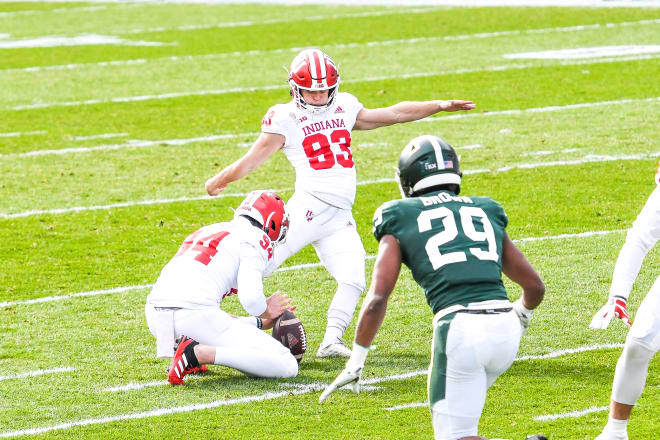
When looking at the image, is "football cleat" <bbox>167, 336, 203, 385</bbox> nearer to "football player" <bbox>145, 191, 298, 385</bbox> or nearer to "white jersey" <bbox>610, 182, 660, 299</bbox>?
"football player" <bbox>145, 191, 298, 385</bbox>

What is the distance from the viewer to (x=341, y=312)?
6930 millimetres

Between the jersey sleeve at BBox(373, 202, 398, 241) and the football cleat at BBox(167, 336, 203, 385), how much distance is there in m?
2.01

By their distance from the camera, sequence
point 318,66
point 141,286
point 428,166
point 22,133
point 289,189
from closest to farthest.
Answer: point 428,166 < point 318,66 < point 141,286 < point 289,189 < point 22,133

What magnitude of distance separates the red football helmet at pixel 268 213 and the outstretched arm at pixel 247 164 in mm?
372

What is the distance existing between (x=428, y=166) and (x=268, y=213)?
6.72ft

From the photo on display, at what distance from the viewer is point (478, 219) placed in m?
4.71

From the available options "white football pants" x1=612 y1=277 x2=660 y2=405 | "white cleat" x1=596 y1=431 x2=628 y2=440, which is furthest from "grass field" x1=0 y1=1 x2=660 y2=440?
"white football pants" x1=612 y1=277 x2=660 y2=405

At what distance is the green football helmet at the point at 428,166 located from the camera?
4805mm

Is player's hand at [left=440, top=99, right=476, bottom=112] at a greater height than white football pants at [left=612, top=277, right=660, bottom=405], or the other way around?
player's hand at [left=440, top=99, right=476, bottom=112]

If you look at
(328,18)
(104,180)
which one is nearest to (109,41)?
(328,18)

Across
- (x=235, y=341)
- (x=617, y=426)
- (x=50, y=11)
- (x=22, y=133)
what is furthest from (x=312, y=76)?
(x=50, y=11)

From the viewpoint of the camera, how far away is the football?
263 inches

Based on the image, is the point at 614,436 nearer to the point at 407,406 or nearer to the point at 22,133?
the point at 407,406

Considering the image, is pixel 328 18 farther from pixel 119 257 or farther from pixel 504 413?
pixel 504 413
